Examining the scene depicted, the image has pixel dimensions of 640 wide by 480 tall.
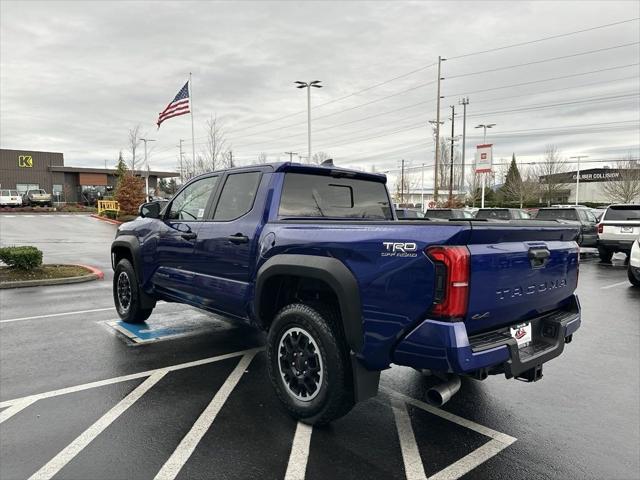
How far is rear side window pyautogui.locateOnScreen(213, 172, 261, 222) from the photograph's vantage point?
4.27 m

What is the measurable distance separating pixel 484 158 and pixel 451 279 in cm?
2756

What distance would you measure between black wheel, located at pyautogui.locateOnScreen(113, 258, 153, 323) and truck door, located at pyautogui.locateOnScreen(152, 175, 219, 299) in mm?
630

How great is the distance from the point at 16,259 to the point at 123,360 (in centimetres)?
646

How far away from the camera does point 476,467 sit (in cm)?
299

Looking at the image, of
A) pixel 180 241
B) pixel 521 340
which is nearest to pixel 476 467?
pixel 521 340

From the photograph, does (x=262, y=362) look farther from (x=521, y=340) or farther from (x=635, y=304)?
(x=635, y=304)

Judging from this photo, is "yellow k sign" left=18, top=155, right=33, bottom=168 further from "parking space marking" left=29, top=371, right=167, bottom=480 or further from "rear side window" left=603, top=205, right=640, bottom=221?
"parking space marking" left=29, top=371, right=167, bottom=480

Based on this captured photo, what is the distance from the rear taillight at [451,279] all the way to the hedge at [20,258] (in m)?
9.88

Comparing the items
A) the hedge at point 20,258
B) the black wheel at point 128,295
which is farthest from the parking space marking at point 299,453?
the hedge at point 20,258

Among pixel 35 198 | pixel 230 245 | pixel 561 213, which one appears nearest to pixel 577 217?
pixel 561 213

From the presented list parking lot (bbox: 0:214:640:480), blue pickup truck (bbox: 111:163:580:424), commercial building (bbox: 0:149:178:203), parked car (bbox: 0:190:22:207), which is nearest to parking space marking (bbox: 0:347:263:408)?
parking lot (bbox: 0:214:640:480)

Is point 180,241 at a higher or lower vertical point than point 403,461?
higher

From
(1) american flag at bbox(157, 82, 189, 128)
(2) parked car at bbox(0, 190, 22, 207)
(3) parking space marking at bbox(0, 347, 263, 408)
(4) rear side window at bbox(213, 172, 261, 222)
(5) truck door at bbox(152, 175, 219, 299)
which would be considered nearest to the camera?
(3) parking space marking at bbox(0, 347, 263, 408)

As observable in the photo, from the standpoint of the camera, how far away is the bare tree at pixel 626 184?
45.6 metres
